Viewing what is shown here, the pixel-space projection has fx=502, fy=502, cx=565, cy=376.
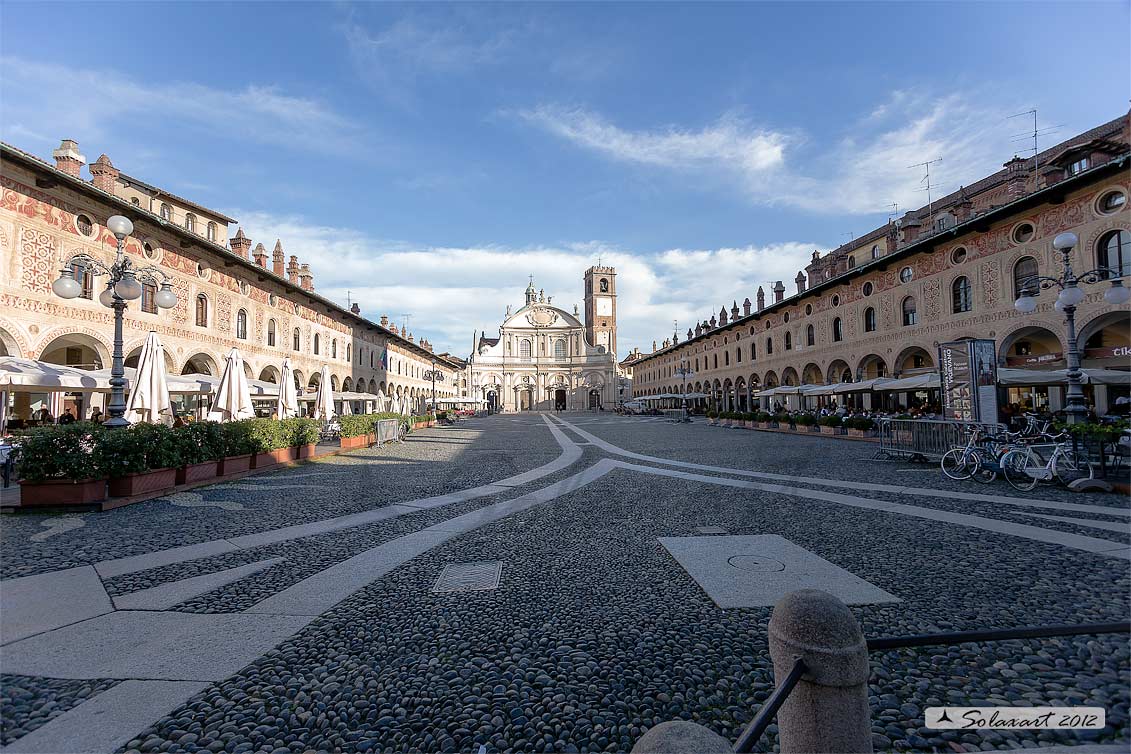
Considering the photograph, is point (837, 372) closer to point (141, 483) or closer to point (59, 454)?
point (141, 483)

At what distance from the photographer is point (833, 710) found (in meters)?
1.82

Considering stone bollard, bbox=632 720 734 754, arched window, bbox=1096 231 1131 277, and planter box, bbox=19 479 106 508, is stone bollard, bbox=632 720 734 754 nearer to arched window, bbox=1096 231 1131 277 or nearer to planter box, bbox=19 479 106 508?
planter box, bbox=19 479 106 508

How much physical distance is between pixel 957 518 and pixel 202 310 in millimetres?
26863

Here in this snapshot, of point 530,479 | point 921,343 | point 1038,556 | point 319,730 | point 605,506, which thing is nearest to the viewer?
point 319,730

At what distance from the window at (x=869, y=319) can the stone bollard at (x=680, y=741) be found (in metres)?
30.7

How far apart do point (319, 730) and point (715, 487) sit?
773 centimetres

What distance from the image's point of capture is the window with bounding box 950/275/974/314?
21.5 metres

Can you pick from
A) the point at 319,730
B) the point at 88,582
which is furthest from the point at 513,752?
the point at 88,582

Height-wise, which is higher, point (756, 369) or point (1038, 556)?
point (756, 369)

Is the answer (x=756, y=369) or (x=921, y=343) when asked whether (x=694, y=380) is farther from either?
(x=921, y=343)

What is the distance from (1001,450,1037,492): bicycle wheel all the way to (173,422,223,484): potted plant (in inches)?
585

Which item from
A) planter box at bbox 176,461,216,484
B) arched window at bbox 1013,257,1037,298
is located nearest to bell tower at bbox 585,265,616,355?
arched window at bbox 1013,257,1037,298

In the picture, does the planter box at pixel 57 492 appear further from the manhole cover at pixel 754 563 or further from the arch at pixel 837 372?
the arch at pixel 837 372

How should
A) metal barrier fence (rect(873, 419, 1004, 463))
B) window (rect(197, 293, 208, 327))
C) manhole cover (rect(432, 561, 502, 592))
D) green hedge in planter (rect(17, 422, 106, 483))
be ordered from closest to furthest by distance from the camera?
manhole cover (rect(432, 561, 502, 592)) → green hedge in planter (rect(17, 422, 106, 483)) → metal barrier fence (rect(873, 419, 1004, 463)) → window (rect(197, 293, 208, 327))
